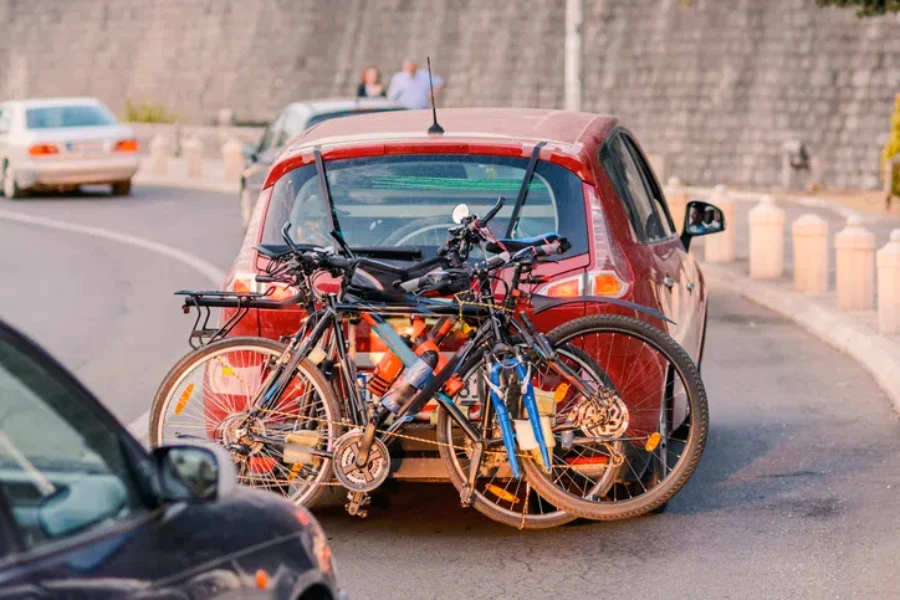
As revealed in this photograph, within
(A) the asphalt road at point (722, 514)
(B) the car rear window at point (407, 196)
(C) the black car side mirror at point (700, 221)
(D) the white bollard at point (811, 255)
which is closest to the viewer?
(A) the asphalt road at point (722, 514)

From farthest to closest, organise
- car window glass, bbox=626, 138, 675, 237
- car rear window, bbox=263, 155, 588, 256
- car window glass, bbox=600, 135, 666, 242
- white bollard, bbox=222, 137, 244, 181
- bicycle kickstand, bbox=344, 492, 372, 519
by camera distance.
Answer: white bollard, bbox=222, 137, 244, 181, car window glass, bbox=626, 138, 675, 237, car window glass, bbox=600, 135, 666, 242, car rear window, bbox=263, 155, 588, 256, bicycle kickstand, bbox=344, 492, 372, 519

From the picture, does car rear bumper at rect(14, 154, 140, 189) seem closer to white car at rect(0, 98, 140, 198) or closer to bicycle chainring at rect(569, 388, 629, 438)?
white car at rect(0, 98, 140, 198)

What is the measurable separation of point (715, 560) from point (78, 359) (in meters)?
6.78

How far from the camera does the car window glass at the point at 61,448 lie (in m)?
3.62

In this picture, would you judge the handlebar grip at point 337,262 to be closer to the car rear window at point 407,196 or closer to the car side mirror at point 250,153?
the car rear window at point 407,196

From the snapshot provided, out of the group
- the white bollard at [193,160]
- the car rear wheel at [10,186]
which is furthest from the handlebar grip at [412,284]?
the white bollard at [193,160]

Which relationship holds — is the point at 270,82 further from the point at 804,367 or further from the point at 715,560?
the point at 715,560

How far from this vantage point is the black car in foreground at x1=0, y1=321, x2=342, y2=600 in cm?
348

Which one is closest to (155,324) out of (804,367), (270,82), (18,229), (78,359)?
(78,359)

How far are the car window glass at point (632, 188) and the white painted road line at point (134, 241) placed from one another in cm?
597

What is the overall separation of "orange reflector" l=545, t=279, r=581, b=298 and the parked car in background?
466 inches

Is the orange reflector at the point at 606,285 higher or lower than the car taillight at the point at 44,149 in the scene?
higher

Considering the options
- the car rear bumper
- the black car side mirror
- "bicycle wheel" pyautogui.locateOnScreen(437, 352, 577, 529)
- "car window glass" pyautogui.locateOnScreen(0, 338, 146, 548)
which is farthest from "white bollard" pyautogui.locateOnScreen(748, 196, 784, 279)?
the car rear bumper

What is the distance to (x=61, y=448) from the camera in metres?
3.77
